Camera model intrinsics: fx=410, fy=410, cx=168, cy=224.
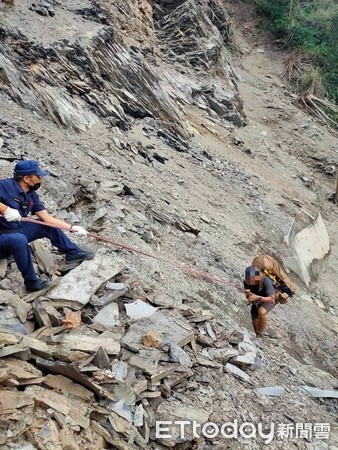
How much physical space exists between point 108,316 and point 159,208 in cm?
457

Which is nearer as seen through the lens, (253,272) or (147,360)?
(147,360)

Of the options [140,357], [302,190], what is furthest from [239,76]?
[140,357]

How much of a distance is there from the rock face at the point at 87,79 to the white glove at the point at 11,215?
652 cm

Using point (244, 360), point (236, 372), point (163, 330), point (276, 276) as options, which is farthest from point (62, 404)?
point (276, 276)

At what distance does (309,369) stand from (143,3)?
798 inches

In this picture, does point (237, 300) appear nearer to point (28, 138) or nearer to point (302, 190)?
point (28, 138)

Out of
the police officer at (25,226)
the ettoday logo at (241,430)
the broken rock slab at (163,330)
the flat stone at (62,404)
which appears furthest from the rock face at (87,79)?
the ettoday logo at (241,430)

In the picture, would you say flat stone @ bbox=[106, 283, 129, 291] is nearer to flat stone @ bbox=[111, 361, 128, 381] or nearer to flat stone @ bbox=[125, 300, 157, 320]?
flat stone @ bbox=[125, 300, 157, 320]

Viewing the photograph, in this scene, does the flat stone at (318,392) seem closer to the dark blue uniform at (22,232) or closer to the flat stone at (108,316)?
the flat stone at (108,316)

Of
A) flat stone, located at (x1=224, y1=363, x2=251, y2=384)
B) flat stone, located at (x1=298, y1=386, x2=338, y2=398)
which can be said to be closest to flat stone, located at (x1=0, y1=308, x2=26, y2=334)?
flat stone, located at (x1=224, y1=363, x2=251, y2=384)

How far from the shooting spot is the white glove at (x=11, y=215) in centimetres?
406

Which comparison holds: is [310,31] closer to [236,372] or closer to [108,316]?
[236,372]

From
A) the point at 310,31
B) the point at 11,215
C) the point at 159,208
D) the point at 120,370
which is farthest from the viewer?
the point at 310,31

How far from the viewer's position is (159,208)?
8508mm
